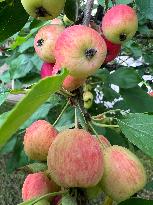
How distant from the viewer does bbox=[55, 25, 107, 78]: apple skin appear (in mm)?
861

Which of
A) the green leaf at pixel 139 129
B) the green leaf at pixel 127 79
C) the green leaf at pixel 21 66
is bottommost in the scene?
the green leaf at pixel 21 66

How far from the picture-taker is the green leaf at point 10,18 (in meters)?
1.20

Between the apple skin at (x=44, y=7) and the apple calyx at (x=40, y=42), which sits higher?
the apple skin at (x=44, y=7)

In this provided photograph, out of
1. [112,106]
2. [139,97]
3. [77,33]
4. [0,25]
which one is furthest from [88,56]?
[112,106]

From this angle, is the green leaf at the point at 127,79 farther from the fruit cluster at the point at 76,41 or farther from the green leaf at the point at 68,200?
the green leaf at the point at 68,200

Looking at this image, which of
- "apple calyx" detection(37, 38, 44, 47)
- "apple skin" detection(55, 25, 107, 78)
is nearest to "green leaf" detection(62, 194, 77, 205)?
"apple skin" detection(55, 25, 107, 78)

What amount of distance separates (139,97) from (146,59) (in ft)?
2.64

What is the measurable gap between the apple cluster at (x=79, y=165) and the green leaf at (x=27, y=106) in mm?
177

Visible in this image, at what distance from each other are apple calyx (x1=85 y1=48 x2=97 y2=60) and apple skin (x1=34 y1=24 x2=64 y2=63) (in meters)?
0.14

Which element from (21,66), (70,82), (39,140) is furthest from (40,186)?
(21,66)

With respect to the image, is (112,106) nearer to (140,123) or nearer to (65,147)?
(140,123)

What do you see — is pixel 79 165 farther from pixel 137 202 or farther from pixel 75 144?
pixel 137 202

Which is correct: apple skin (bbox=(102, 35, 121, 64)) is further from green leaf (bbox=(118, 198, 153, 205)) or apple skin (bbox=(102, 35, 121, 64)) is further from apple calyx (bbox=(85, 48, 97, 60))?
green leaf (bbox=(118, 198, 153, 205))

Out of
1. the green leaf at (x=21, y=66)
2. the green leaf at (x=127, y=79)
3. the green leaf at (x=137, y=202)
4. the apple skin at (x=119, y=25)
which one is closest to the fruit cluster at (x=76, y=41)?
the apple skin at (x=119, y=25)
